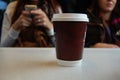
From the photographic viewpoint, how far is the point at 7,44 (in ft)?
4.91

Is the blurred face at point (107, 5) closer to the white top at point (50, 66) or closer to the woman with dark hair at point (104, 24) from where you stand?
the woman with dark hair at point (104, 24)

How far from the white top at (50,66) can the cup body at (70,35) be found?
3 cm

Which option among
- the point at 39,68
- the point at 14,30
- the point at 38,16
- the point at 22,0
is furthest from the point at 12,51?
the point at 22,0

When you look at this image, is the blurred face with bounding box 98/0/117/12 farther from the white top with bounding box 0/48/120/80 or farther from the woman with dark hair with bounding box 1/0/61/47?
the white top with bounding box 0/48/120/80

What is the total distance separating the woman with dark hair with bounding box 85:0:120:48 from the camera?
1.55 meters

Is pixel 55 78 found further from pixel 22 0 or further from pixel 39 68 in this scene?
pixel 22 0

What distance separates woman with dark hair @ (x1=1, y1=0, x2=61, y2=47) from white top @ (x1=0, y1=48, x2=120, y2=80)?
1.32ft

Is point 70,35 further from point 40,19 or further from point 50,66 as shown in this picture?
point 40,19

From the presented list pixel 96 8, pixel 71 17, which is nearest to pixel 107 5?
pixel 96 8

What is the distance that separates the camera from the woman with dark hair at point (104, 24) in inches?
61.1

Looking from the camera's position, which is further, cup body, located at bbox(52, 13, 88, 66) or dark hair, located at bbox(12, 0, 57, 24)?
dark hair, located at bbox(12, 0, 57, 24)

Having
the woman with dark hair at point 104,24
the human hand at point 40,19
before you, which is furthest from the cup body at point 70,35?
the woman with dark hair at point 104,24

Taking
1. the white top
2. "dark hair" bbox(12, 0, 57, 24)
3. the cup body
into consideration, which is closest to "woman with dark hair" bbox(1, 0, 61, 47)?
"dark hair" bbox(12, 0, 57, 24)

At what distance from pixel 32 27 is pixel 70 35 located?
76cm
